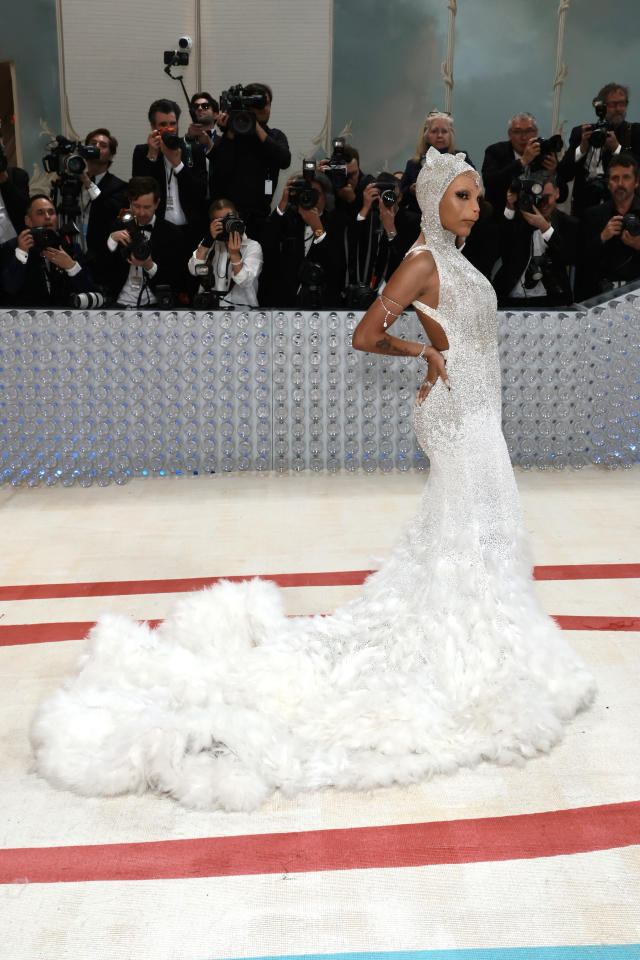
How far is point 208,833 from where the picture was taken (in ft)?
6.35

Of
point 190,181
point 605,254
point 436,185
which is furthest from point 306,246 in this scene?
point 436,185

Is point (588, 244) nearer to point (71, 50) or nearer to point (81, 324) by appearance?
point (81, 324)

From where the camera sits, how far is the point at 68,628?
2961 millimetres

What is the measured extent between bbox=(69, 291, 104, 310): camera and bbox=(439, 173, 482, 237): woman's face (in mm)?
2553

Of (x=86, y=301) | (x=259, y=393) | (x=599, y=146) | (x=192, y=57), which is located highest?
(x=192, y=57)

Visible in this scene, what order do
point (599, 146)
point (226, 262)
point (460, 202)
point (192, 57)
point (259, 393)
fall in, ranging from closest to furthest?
point (460, 202) < point (259, 393) < point (226, 262) < point (599, 146) < point (192, 57)

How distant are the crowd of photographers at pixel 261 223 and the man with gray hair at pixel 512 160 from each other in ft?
0.04

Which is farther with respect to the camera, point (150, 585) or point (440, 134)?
point (440, 134)

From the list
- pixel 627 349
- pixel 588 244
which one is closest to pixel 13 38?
pixel 588 244

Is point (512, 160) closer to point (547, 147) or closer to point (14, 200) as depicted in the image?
point (547, 147)

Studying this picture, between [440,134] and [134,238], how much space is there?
1.68m

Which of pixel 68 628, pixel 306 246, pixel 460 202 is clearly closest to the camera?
pixel 460 202

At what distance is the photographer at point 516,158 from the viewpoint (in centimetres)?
488

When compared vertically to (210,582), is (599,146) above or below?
above
